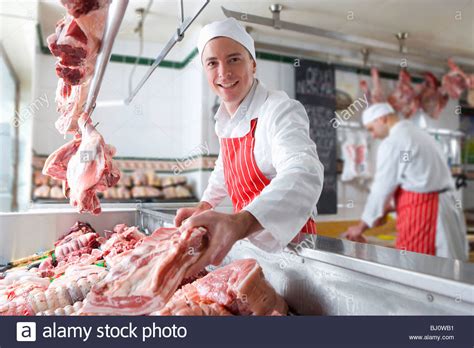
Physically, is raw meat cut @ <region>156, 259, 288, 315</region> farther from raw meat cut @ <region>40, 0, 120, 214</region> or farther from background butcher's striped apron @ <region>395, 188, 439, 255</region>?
background butcher's striped apron @ <region>395, 188, 439, 255</region>

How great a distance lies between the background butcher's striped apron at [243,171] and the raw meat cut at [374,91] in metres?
3.72

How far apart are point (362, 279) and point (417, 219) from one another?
2822mm

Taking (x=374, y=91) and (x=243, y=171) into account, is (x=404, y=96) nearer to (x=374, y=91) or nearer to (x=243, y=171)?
(x=374, y=91)

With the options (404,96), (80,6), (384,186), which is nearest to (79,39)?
(80,6)

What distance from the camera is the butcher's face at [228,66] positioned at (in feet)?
5.26

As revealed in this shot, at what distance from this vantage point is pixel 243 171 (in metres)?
1.72

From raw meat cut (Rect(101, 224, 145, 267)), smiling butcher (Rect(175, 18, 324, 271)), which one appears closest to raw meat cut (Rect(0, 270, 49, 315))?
raw meat cut (Rect(101, 224, 145, 267))

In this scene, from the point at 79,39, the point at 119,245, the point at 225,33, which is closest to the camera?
the point at 79,39

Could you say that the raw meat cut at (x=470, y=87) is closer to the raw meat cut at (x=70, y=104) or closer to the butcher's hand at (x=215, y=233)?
the raw meat cut at (x=70, y=104)

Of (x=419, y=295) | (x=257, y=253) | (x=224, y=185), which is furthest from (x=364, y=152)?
(x=419, y=295)

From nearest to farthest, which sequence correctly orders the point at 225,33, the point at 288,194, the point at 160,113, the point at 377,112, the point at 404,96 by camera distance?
1. the point at 288,194
2. the point at 225,33
3. the point at 377,112
4. the point at 160,113
5. the point at 404,96

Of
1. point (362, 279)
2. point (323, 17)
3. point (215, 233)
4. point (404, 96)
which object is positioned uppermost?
point (323, 17)

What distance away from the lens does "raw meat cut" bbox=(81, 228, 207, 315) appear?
766 millimetres

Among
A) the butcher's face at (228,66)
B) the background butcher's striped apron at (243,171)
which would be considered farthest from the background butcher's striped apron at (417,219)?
the butcher's face at (228,66)
